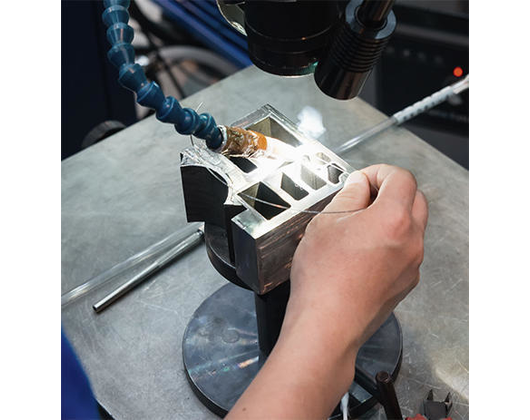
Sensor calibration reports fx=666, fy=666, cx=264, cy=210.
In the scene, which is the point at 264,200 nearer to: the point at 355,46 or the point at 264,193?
the point at 264,193

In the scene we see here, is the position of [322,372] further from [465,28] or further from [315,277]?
[465,28]

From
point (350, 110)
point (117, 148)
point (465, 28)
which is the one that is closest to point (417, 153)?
point (350, 110)

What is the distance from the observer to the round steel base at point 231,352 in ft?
3.53

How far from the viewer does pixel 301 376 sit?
2.60 ft

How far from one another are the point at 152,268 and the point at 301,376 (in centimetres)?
54

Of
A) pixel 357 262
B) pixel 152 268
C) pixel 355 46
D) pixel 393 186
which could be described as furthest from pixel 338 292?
pixel 152 268

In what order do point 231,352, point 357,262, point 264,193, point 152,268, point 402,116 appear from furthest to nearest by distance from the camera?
point 402,116 → point 152,268 → point 231,352 → point 264,193 → point 357,262

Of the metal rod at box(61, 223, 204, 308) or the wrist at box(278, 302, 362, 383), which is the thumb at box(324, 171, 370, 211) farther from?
the metal rod at box(61, 223, 204, 308)

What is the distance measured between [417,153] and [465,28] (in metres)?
0.55

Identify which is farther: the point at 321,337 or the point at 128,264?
the point at 128,264

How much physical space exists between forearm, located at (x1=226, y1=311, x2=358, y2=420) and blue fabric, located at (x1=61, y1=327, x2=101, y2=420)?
235 mm

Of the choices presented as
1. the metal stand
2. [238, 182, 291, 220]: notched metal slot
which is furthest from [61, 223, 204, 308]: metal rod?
[238, 182, 291, 220]: notched metal slot

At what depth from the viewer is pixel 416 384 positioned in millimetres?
1098

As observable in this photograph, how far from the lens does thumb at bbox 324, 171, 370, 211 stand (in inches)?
35.5
